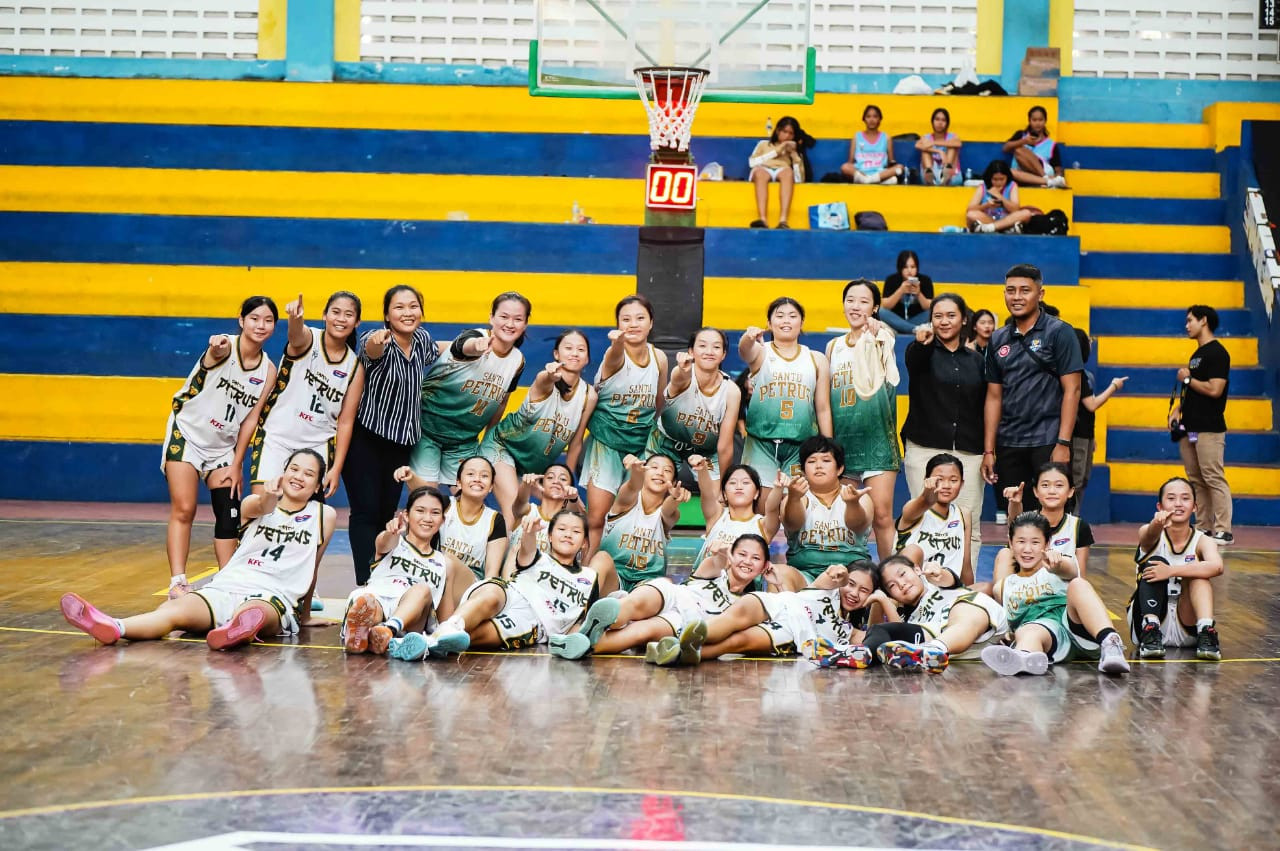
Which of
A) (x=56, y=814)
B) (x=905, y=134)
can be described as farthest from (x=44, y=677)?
(x=905, y=134)

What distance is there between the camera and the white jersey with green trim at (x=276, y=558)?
20.3 ft

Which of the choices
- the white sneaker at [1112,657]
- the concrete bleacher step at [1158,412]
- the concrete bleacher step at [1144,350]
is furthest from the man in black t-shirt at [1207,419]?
the white sneaker at [1112,657]

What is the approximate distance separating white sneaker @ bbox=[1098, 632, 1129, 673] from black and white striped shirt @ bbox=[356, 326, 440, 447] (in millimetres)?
3239

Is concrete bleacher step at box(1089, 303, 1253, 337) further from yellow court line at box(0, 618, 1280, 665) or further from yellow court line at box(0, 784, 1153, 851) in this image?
yellow court line at box(0, 784, 1153, 851)

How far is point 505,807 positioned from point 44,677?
90.5 inches

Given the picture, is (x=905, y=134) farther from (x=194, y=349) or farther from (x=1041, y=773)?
(x=1041, y=773)

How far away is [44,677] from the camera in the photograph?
5.29 m

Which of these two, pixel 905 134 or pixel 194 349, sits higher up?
pixel 905 134

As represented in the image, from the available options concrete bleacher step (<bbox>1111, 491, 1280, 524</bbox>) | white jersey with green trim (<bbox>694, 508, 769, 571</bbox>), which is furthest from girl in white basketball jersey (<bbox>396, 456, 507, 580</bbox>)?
concrete bleacher step (<bbox>1111, 491, 1280, 524</bbox>)

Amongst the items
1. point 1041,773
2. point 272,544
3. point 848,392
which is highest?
point 848,392

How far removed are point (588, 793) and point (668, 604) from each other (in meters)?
2.14

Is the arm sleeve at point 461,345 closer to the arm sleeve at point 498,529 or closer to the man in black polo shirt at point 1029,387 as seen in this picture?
the arm sleeve at point 498,529

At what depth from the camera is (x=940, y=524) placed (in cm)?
660

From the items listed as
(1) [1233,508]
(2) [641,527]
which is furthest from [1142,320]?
(2) [641,527]
